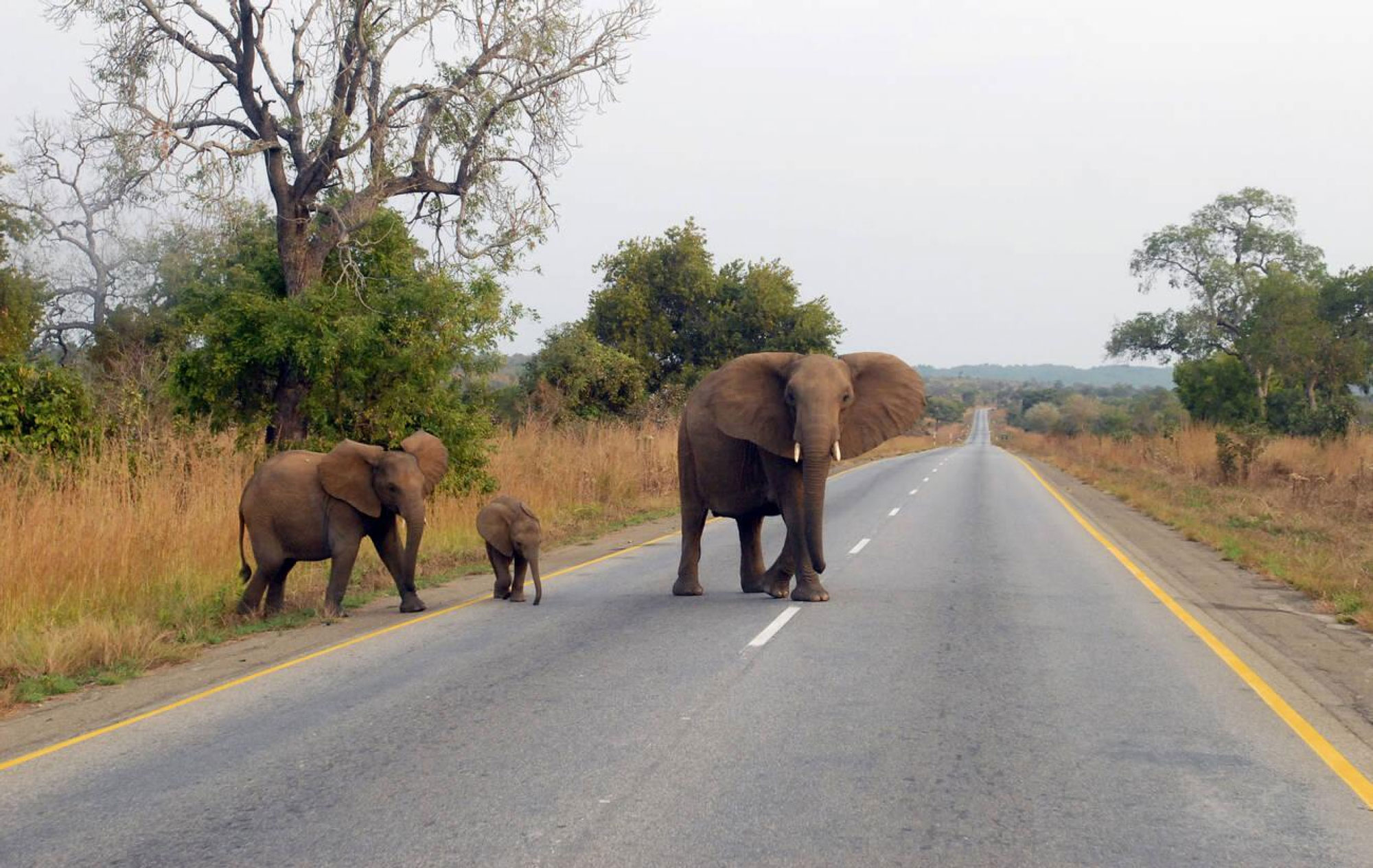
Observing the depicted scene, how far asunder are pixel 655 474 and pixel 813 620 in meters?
18.0

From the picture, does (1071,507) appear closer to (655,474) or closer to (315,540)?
(655,474)

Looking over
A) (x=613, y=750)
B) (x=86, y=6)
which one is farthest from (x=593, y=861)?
(x=86, y=6)

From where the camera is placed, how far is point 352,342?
1741cm

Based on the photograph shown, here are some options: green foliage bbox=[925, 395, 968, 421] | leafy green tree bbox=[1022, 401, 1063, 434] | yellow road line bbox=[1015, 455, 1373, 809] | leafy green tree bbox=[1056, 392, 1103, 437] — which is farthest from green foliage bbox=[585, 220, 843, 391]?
green foliage bbox=[925, 395, 968, 421]

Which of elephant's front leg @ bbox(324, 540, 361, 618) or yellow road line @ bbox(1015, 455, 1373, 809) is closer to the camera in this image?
yellow road line @ bbox(1015, 455, 1373, 809)

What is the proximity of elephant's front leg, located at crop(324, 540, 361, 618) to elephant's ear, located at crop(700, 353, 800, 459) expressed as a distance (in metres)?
3.68

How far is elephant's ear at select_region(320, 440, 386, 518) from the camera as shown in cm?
1101

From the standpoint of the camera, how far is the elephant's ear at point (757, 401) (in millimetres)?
11938

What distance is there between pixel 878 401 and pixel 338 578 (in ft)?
18.3

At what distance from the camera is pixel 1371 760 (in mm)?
6445

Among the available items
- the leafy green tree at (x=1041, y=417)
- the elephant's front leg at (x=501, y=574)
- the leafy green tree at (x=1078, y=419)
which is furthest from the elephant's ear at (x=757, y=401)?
the leafy green tree at (x=1041, y=417)

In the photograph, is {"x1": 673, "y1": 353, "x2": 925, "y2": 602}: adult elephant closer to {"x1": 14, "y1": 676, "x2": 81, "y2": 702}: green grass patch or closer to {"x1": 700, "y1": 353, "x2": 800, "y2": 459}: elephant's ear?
{"x1": 700, "y1": 353, "x2": 800, "y2": 459}: elephant's ear

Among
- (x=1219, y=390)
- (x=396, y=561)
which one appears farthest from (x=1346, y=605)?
(x=1219, y=390)

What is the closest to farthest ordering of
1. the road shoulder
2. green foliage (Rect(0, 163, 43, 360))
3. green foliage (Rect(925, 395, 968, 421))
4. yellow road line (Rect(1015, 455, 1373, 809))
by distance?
yellow road line (Rect(1015, 455, 1373, 809)) < the road shoulder < green foliage (Rect(0, 163, 43, 360)) < green foliage (Rect(925, 395, 968, 421))
